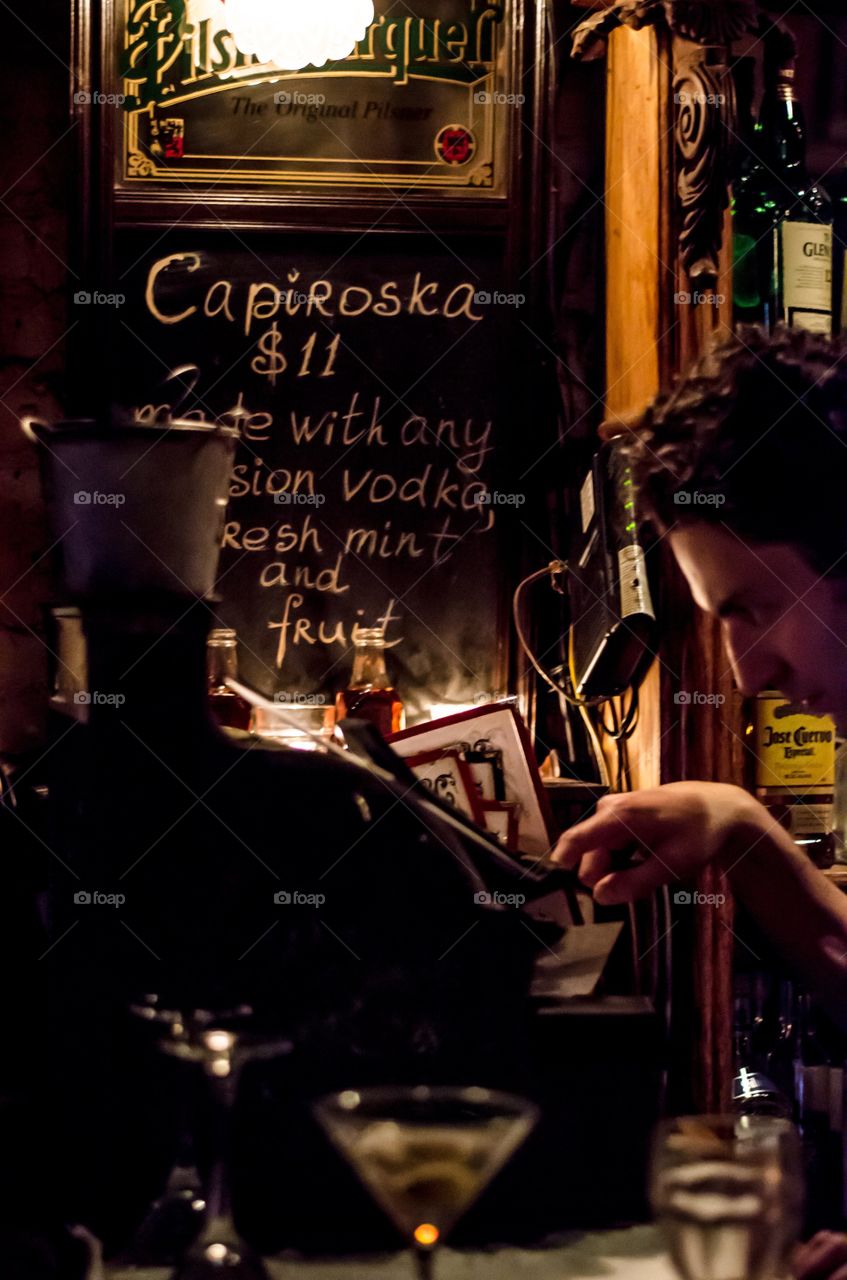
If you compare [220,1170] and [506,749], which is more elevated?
[506,749]

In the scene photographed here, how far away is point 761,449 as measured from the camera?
5.53ft

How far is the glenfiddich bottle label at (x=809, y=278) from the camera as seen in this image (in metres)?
1.97

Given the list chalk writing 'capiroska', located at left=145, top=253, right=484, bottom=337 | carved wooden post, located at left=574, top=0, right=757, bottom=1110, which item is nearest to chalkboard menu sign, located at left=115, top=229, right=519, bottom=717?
chalk writing 'capiroska', located at left=145, top=253, right=484, bottom=337

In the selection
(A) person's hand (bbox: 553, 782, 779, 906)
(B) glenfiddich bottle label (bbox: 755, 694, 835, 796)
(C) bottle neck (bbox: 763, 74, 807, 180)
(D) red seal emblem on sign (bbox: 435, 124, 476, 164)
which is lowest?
(A) person's hand (bbox: 553, 782, 779, 906)

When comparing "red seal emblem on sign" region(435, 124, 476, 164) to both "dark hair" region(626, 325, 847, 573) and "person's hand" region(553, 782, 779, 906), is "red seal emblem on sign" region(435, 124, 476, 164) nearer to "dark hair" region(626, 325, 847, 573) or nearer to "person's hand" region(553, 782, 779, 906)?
"dark hair" region(626, 325, 847, 573)

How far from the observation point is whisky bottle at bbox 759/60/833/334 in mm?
1969

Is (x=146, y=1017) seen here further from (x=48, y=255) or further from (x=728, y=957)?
(x=48, y=255)

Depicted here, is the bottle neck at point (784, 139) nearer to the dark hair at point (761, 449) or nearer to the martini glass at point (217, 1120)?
the dark hair at point (761, 449)

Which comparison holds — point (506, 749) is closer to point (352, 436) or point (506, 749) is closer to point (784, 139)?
point (352, 436)

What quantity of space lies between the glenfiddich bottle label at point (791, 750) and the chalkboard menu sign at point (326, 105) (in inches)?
41.1

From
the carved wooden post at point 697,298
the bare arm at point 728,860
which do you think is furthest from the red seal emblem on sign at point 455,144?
the bare arm at point 728,860

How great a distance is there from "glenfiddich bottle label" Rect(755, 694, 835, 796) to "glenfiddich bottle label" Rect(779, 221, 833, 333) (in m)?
0.58

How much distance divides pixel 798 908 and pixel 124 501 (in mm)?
1104

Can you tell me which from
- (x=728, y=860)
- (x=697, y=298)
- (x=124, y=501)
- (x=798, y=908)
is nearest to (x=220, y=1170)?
(x=124, y=501)
